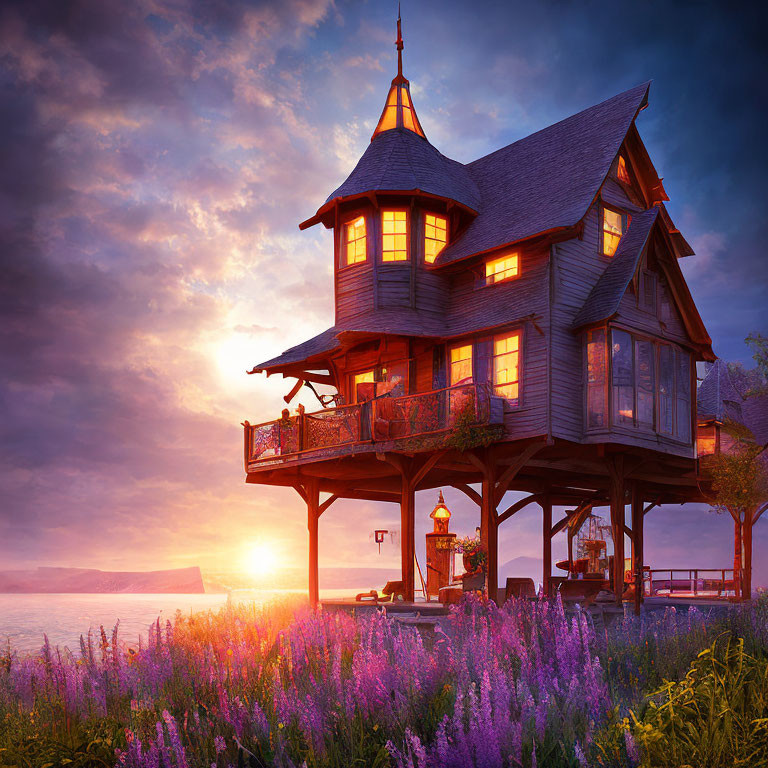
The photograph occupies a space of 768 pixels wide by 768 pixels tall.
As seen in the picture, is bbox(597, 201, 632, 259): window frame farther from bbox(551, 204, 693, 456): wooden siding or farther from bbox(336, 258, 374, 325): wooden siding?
bbox(336, 258, 374, 325): wooden siding

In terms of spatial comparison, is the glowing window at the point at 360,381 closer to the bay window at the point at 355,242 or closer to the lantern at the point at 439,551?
the bay window at the point at 355,242

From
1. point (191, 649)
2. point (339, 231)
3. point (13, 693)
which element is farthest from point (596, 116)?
point (13, 693)

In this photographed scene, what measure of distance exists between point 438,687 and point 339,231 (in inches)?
743

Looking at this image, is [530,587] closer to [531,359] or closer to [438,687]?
[531,359]

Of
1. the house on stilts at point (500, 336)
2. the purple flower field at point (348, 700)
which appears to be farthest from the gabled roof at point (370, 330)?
the purple flower field at point (348, 700)

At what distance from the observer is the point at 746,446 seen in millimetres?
27922

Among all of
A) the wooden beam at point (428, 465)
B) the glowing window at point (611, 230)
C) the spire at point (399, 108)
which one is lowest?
the wooden beam at point (428, 465)

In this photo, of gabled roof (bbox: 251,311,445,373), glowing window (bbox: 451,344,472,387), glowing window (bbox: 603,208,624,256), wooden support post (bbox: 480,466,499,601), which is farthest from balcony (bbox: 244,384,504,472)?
glowing window (bbox: 603,208,624,256)

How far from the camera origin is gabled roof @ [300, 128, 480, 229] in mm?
22391

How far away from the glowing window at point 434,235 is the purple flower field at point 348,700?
14.4 meters

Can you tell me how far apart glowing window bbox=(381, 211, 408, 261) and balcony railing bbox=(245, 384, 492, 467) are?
4.46 m

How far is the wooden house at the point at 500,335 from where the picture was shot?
19.2 metres

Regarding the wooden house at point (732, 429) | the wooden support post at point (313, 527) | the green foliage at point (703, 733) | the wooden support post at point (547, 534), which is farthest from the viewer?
the wooden house at point (732, 429)

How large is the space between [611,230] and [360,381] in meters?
8.18
